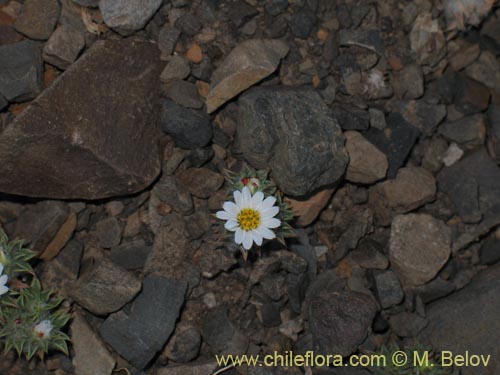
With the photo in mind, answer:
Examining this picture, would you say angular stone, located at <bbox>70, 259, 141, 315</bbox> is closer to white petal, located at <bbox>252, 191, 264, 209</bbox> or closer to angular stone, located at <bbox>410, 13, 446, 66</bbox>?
white petal, located at <bbox>252, 191, 264, 209</bbox>

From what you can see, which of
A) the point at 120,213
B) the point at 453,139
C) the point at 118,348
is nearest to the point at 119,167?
the point at 120,213

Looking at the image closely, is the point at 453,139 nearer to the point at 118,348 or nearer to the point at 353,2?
the point at 353,2

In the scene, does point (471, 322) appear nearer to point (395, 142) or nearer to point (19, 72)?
point (395, 142)

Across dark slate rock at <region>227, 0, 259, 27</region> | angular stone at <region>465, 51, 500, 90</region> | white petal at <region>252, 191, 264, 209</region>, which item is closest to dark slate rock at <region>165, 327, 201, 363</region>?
white petal at <region>252, 191, 264, 209</region>

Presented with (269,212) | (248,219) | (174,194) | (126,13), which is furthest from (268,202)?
(126,13)

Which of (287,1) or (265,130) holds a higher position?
(287,1)
